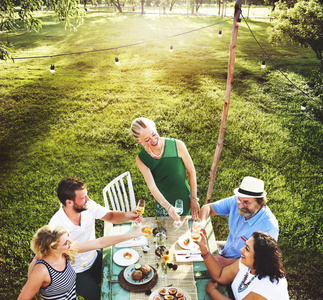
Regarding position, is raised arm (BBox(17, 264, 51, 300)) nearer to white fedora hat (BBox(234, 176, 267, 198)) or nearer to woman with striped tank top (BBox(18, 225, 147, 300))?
woman with striped tank top (BBox(18, 225, 147, 300))

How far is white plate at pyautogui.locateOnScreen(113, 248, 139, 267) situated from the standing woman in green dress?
63cm

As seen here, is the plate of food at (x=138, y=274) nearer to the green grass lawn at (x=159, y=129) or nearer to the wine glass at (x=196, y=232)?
the wine glass at (x=196, y=232)

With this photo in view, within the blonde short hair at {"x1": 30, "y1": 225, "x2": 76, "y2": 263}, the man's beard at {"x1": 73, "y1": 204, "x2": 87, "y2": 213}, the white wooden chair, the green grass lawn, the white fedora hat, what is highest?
the white fedora hat

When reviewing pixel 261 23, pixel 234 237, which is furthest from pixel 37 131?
pixel 261 23

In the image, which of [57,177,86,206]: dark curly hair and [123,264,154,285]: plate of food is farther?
[57,177,86,206]: dark curly hair

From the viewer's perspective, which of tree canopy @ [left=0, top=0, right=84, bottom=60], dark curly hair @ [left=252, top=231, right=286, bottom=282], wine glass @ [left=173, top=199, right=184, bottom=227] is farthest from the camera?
tree canopy @ [left=0, top=0, right=84, bottom=60]

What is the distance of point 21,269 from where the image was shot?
4.49m

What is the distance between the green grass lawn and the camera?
536 centimetres

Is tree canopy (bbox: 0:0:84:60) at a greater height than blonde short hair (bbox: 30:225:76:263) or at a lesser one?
greater

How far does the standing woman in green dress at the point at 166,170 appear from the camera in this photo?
134 inches

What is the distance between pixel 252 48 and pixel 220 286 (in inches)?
690

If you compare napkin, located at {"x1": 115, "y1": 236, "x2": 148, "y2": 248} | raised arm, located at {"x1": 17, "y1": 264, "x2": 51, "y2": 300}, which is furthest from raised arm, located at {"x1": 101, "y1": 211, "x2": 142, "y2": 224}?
raised arm, located at {"x1": 17, "y1": 264, "x2": 51, "y2": 300}

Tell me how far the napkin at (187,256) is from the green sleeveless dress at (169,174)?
0.68 meters

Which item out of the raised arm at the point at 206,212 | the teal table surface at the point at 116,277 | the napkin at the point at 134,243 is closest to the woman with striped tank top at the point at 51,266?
the teal table surface at the point at 116,277
